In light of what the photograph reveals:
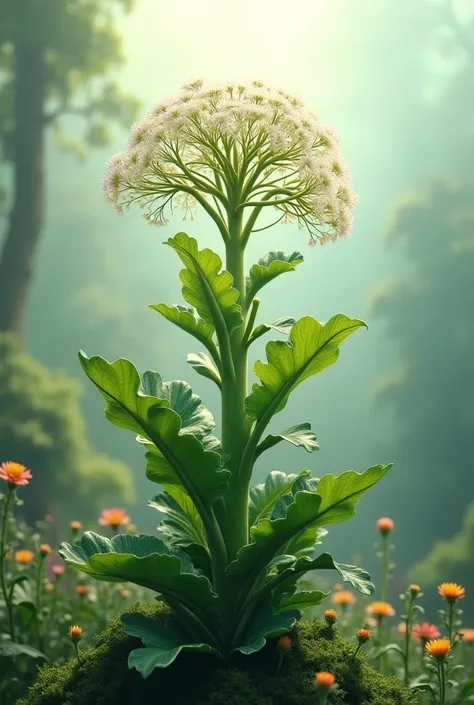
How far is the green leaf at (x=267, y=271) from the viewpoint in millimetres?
1943

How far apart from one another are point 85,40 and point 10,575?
24.8 feet

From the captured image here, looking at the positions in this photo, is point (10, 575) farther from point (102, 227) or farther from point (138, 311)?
point (102, 227)

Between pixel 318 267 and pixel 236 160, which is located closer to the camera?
pixel 236 160

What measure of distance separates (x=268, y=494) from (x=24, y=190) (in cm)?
719

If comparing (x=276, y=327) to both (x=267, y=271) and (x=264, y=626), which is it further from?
(x=264, y=626)

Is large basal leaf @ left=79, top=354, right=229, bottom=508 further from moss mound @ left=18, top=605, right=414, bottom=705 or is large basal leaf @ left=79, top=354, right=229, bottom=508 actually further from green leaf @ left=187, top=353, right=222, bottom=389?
moss mound @ left=18, top=605, right=414, bottom=705

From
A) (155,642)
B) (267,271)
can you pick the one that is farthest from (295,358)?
(155,642)

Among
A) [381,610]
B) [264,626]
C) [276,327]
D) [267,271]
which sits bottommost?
[264,626]

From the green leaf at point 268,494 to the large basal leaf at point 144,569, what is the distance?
399mm

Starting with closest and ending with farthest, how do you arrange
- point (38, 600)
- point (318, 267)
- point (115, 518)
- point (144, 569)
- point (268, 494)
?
1. point (144, 569)
2. point (268, 494)
3. point (38, 600)
4. point (115, 518)
5. point (318, 267)

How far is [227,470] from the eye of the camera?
1.81 meters

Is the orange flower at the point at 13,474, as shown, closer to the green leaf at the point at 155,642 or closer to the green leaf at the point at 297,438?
the green leaf at the point at 155,642

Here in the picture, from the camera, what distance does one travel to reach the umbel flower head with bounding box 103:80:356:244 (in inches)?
71.1

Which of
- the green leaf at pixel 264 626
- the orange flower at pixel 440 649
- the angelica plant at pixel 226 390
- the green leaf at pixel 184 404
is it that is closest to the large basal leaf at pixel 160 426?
the angelica plant at pixel 226 390
